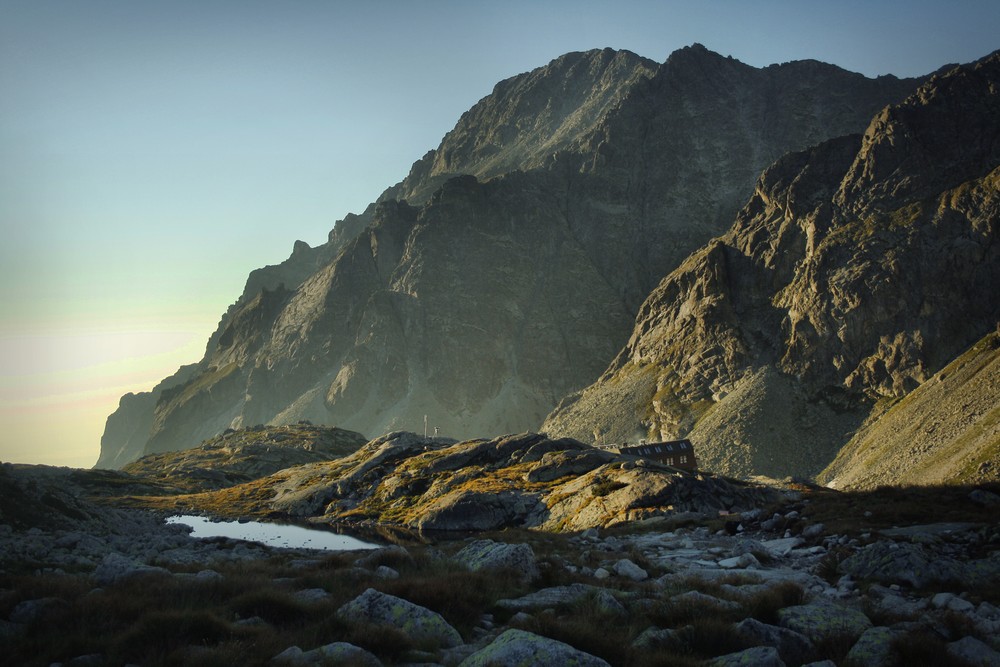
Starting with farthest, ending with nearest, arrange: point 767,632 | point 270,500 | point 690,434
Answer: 1. point 690,434
2. point 270,500
3. point 767,632

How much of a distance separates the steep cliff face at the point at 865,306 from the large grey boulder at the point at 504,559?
13920 cm

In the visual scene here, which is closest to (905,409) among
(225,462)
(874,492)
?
(874,492)

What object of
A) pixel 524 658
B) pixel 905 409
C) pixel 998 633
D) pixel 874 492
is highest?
pixel 524 658

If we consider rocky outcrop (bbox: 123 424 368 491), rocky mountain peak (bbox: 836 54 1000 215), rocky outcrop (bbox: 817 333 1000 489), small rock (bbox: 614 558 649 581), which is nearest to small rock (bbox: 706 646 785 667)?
small rock (bbox: 614 558 649 581)

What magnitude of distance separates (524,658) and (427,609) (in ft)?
14.0

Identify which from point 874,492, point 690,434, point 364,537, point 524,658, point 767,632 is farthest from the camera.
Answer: point 690,434

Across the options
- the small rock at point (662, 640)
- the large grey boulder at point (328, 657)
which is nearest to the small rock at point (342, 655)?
the large grey boulder at point (328, 657)

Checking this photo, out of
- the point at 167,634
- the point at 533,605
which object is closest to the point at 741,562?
the point at 533,605

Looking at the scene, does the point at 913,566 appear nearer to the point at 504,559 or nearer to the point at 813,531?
the point at 813,531

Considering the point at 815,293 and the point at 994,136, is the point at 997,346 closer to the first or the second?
the point at 815,293

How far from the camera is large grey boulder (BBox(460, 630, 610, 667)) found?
10719mm

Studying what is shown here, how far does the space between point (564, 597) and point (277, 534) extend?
53555mm

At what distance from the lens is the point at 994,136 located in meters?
183

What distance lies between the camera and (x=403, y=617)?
13961mm
